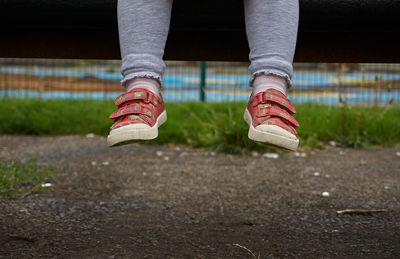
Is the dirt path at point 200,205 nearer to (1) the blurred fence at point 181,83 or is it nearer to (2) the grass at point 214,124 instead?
(2) the grass at point 214,124

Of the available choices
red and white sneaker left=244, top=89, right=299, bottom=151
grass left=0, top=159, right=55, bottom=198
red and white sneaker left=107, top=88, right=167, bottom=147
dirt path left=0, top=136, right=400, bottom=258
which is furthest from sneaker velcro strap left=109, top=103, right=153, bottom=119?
grass left=0, top=159, right=55, bottom=198

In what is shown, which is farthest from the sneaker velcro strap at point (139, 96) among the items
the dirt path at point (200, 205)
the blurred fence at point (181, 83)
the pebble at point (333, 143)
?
the blurred fence at point (181, 83)

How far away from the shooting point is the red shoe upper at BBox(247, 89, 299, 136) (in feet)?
4.01

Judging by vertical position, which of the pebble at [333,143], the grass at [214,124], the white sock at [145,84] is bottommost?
the white sock at [145,84]

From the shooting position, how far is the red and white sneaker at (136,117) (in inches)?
47.1

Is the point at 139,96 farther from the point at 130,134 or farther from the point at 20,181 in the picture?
the point at 20,181

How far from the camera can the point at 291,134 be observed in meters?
1.21

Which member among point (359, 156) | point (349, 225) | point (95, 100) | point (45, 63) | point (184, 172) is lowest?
point (349, 225)

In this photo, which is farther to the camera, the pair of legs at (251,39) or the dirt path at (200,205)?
the dirt path at (200,205)

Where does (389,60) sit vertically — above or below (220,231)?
above

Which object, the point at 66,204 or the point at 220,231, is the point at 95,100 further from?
the point at 220,231

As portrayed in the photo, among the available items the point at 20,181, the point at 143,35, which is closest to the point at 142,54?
the point at 143,35

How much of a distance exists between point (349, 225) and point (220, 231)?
49 cm

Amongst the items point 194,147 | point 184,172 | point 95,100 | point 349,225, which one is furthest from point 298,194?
point 95,100
